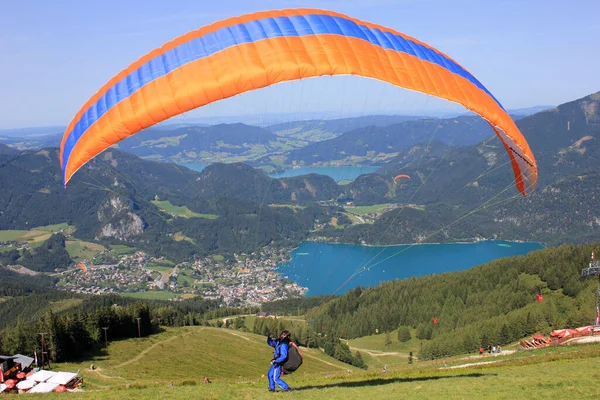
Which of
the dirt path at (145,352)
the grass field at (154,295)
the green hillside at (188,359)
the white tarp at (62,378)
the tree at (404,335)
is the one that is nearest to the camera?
the white tarp at (62,378)

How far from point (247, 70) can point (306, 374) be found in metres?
21.9

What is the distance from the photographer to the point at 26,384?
19.8 meters

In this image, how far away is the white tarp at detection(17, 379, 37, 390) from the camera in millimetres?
19620

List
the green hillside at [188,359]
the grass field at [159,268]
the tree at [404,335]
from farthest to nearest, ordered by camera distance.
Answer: the grass field at [159,268]
the tree at [404,335]
the green hillside at [188,359]

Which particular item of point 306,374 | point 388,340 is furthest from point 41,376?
point 388,340

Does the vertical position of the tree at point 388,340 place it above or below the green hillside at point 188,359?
below

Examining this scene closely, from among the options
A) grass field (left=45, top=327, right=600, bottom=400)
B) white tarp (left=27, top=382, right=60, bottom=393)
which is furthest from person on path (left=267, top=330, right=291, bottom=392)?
white tarp (left=27, top=382, right=60, bottom=393)

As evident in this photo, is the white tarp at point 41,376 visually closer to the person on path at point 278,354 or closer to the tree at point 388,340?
the person on path at point 278,354

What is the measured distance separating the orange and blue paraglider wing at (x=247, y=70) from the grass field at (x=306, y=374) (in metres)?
6.66

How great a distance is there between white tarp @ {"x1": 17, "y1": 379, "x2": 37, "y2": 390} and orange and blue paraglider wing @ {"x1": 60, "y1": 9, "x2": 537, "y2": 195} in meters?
10.4

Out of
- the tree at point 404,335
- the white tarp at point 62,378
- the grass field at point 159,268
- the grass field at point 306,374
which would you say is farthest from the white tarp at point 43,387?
the grass field at point 159,268

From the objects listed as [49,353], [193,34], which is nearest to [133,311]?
[49,353]

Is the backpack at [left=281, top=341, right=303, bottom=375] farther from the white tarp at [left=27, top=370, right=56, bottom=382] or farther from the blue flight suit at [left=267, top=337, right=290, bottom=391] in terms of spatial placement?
the white tarp at [left=27, top=370, right=56, bottom=382]

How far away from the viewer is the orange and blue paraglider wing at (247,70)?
12.7m
